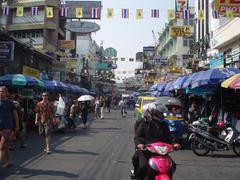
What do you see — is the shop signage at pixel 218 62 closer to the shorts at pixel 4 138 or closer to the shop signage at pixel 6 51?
the shop signage at pixel 6 51

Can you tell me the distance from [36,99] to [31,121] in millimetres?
2944

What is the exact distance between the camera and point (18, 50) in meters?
26.0

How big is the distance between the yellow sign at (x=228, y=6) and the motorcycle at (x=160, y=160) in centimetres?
1168

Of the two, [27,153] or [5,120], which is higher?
[5,120]

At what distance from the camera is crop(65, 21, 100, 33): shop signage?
4438 cm

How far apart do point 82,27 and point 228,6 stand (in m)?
29.7

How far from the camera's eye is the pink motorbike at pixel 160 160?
5824 millimetres

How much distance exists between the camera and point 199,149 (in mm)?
12688

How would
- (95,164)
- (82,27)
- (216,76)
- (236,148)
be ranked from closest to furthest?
1. (95,164)
2. (236,148)
3. (216,76)
4. (82,27)

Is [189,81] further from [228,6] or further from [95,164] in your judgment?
[95,164]

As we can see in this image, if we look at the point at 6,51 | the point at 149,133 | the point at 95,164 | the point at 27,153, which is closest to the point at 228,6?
the point at 95,164

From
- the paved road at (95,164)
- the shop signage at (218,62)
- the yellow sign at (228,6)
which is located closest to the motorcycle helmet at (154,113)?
the paved road at (95,164)

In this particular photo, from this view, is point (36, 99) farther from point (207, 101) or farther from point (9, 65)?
point (207, 101)

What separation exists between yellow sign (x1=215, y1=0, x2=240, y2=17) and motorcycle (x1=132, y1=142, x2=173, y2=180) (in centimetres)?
1168
